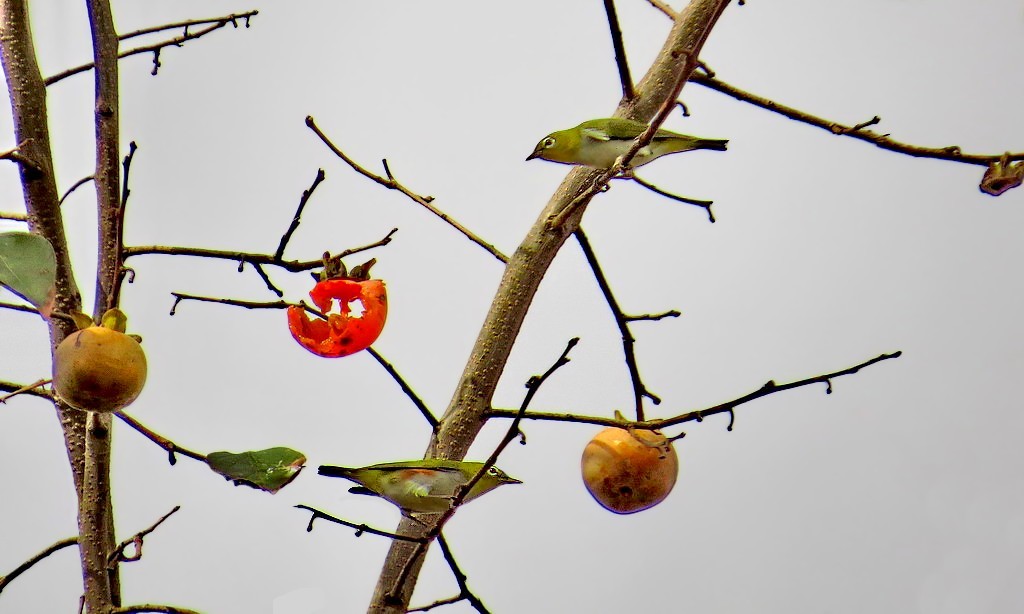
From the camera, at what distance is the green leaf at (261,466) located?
62 centimetres

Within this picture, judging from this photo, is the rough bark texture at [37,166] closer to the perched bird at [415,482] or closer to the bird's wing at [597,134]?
the perched bird at [415,482]

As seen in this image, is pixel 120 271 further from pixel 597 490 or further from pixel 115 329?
pixel 597 490

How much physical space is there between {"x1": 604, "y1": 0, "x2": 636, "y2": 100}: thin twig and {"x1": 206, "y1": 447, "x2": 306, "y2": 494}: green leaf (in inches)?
14.9

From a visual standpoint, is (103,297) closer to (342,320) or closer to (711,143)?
(342,320)

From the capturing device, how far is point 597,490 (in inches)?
30.4

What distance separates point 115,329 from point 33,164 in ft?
0.51

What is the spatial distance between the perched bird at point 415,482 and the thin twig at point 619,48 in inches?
13.1

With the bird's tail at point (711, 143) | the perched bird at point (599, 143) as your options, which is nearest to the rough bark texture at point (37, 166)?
the perched bird at point (599, 143)

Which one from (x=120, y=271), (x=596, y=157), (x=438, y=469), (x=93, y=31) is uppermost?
(x=93, y=31)

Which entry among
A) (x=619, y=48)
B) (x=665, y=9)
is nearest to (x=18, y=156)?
(x=619, y=48)

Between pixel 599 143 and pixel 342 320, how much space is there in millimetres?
230

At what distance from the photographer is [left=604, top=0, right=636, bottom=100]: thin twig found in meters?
0.72

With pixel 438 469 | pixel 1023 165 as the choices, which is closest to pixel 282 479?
pixel 438 469

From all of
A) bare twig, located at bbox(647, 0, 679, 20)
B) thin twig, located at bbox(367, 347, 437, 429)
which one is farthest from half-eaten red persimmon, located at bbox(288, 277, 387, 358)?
bare twig, located at bbox(647, 0, 679, 20)
